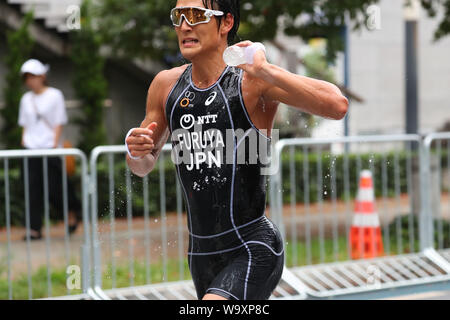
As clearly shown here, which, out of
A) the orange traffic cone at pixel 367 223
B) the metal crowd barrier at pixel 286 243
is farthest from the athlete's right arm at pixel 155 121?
the orange traffic cone at pixel 367 223

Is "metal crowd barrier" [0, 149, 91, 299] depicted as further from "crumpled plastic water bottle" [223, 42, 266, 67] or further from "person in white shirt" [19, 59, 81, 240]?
"crumpled plastic water bottle" [223, 42, 266, 67]

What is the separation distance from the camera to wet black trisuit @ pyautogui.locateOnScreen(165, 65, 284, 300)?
3238 millimetres

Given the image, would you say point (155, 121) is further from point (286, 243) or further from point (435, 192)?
point (435, 192)

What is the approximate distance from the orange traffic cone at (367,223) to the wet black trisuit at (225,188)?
4094mm

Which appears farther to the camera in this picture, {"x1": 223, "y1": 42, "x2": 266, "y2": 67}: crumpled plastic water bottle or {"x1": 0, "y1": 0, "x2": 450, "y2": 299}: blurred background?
{"x1": 0, "y1": 0, "x2": 450, "y2": 299}: blurred background

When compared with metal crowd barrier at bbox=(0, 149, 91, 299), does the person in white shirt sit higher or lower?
higher

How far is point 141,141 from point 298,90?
0.66 m

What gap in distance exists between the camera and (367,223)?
7.35 metres

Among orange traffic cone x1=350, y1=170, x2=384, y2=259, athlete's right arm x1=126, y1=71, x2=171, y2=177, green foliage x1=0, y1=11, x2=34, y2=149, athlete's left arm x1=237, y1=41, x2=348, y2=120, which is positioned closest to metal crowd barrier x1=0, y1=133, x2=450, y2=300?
orange traffic cone x1=350, y1=170, x2=384, y2=259

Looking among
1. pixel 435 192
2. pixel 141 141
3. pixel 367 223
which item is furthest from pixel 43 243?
pixel 141 141

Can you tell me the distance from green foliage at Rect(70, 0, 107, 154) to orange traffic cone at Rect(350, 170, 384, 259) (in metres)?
5.96

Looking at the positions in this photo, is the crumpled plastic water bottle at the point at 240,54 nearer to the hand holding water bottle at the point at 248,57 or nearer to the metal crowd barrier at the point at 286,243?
the hand holding water bottle at the point at 248,57

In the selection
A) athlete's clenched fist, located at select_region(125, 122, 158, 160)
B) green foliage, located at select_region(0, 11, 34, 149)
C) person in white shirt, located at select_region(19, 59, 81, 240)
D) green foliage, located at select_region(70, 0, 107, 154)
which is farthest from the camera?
green foliage, located at select_region(70, 0, 107, 154)

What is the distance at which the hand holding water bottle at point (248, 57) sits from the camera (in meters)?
2.97
